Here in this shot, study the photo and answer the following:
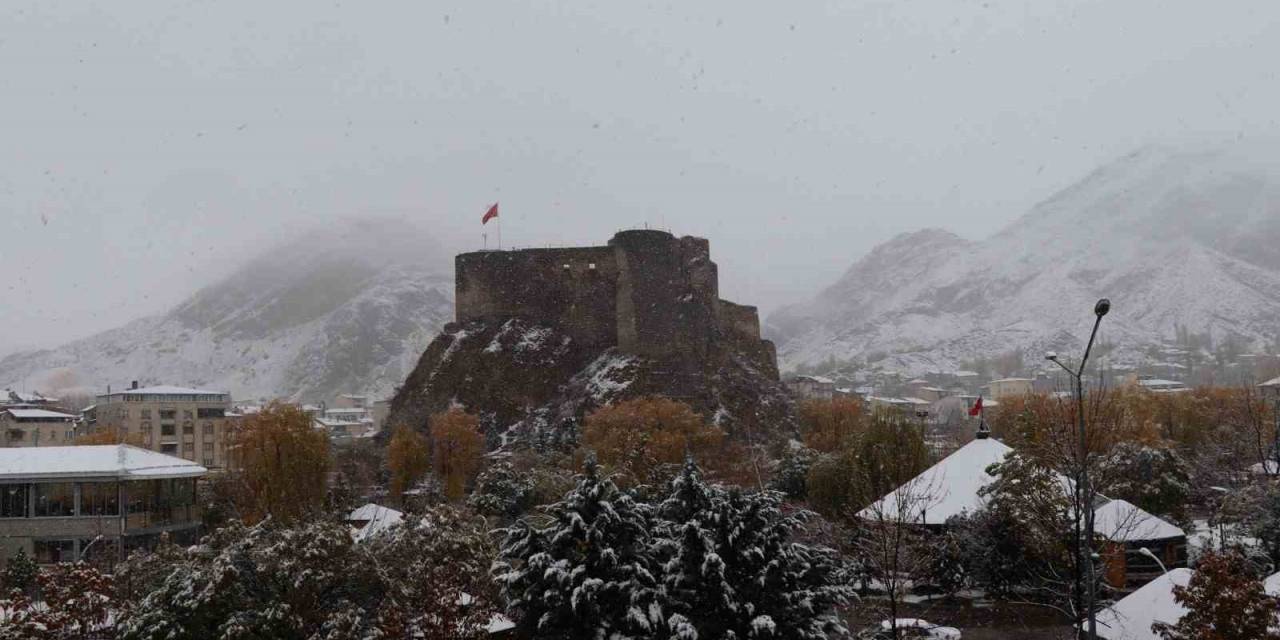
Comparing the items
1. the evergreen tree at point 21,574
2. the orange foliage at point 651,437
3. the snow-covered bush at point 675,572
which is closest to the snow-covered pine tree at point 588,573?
the snow-covered bush at point 675,572

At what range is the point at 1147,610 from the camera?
1905cm

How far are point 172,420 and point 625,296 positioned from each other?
3877cm

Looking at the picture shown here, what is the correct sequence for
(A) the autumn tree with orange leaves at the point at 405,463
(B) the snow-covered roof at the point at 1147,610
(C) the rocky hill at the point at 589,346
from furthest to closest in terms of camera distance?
1. (C) the rocky hill at the point at 589,346
2. (A) the autumn tree with orange leaves at the point at 405,463
3. (B) the snow-covered roof at the point at 1147,610

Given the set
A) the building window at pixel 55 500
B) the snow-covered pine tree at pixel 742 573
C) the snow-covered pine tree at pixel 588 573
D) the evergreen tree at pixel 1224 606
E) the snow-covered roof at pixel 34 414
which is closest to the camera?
the evergreen tree at pixel 1224 606

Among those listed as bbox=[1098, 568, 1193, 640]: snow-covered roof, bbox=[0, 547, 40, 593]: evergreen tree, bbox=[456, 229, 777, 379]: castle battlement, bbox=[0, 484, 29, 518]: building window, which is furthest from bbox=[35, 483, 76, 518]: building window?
bbox=[456, 229, 777, 379]: castle battlement

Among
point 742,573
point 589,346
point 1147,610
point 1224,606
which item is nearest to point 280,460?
point 742,573

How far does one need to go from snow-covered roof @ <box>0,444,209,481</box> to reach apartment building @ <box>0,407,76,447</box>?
52.5m

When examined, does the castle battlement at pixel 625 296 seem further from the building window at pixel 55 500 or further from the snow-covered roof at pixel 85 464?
the building window at pixel 55 500

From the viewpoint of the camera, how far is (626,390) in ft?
222

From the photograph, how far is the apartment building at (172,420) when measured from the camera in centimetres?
8119

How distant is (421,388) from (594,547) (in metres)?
59.3

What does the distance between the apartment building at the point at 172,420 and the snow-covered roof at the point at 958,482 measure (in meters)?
63.2

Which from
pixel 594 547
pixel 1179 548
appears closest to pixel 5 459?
pixel 594 547

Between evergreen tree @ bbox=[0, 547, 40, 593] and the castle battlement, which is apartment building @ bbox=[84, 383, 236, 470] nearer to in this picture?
the castle battlement
